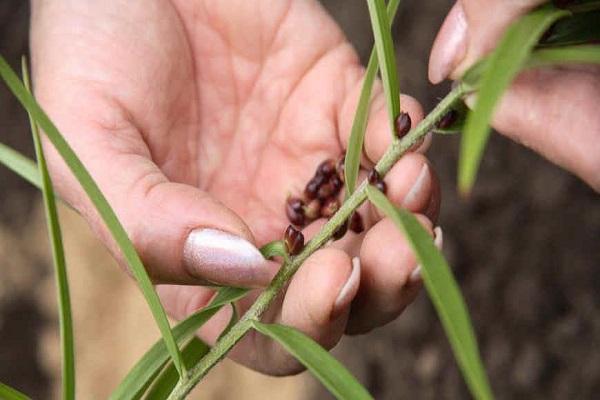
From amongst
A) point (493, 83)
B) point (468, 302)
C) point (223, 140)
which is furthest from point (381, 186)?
point (468, 302)

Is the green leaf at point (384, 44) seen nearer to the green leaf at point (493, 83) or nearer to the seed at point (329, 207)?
the green leaf at point (493, 83)

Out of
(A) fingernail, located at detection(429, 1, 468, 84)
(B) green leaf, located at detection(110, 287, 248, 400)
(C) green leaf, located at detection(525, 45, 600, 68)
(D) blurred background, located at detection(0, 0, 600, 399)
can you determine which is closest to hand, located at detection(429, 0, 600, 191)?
(A) fingernail, located at detection(429, 1, 468, 84)

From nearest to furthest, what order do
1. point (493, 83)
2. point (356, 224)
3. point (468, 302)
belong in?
point (493, 83) < point (356, 224) < point (468, 302)

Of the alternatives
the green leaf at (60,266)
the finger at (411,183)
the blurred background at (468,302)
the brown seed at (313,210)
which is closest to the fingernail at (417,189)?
the finger at (411,183)

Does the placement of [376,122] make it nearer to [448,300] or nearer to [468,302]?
[448,300]

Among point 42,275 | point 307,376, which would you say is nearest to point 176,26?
point 307,376
